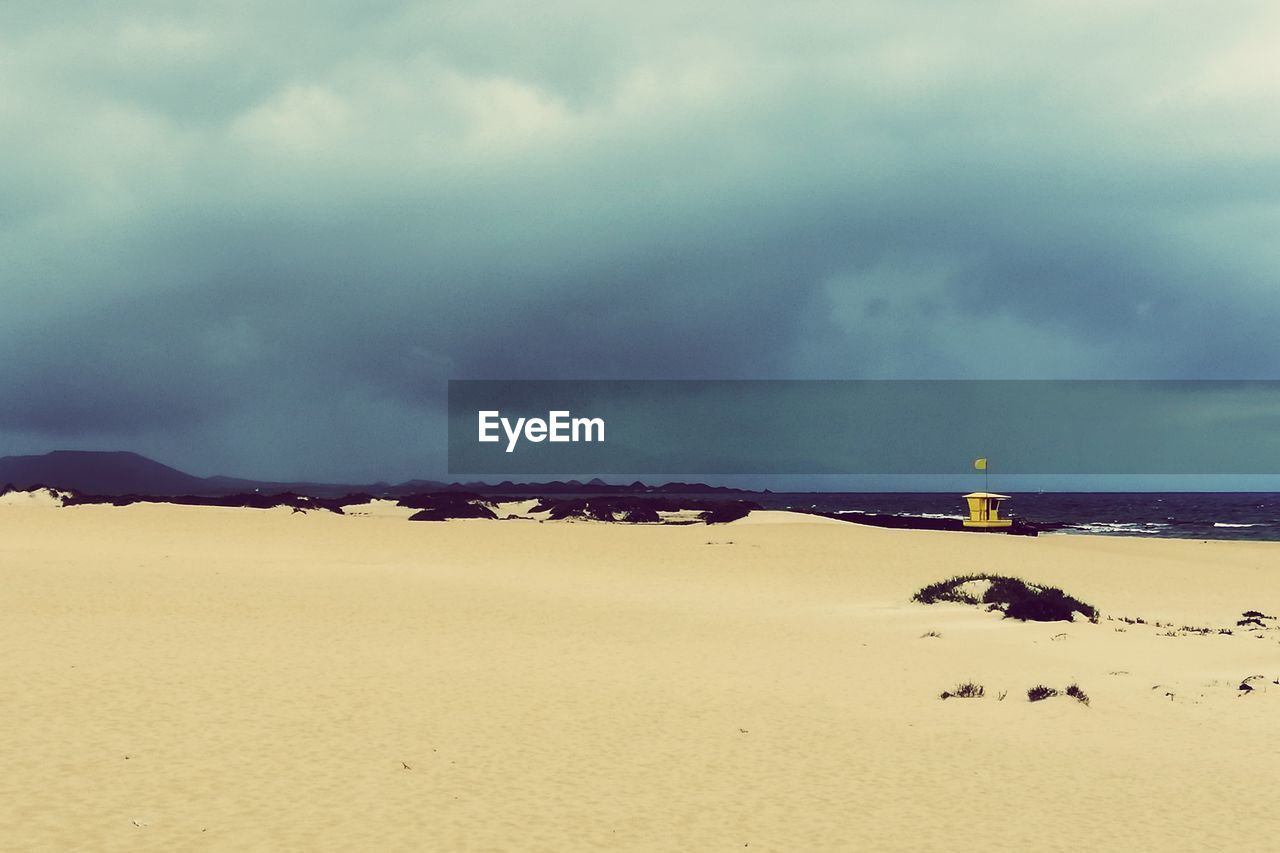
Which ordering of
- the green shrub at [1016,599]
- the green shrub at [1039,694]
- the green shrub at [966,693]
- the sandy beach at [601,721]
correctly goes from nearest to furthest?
the sandy beach at [601,721], the green shrub at [1039,694], the green shrub at [966,693], the green shrub at [1016,599]

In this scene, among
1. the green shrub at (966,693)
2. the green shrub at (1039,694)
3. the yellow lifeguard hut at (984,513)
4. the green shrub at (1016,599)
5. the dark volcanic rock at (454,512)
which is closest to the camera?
A: the green shrub at (1039,694)

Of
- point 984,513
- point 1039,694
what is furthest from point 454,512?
point 1039,694

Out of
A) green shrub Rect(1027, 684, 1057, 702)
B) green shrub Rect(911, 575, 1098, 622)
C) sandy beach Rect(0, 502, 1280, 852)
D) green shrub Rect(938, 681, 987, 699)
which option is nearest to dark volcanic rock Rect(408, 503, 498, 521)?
sandy beach Rect(0, 502, 1280, 852)

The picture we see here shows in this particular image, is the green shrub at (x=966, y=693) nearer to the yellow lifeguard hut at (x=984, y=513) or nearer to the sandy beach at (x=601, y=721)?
the sandy beach at (x=601, y=721)

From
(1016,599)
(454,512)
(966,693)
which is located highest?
(454,512)

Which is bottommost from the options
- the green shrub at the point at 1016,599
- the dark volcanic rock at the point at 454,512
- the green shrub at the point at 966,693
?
the green shrub at the point at 966,693

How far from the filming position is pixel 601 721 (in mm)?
14883

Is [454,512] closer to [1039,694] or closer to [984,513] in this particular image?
[984,513]

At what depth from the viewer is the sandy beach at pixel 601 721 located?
1020 centimetres

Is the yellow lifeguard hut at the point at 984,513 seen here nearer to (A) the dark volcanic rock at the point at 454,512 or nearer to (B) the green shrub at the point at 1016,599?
(A) the dark volcanic rock at the point at 454,512

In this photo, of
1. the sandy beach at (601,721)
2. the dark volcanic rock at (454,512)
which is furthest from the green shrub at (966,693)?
the dark volcanic rock at (454,512)

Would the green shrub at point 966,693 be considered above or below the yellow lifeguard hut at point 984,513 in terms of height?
below

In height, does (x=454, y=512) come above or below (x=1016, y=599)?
above

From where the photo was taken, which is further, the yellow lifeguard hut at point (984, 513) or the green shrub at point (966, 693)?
the yellow lifeguard hut at point (984, 513)
